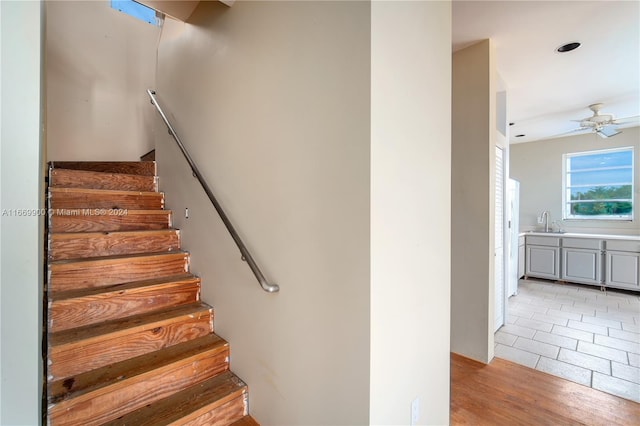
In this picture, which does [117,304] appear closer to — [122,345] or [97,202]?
[122,345]

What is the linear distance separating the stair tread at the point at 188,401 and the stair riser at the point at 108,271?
35.6 inches

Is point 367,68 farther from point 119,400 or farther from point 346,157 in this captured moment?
point 119,400

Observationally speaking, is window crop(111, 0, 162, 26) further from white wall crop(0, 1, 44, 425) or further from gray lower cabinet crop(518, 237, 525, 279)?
gray lower cabinet crop(518, 237, 525, 279)

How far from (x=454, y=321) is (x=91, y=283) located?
9.79 ft

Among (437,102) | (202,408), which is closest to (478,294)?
(437,102)

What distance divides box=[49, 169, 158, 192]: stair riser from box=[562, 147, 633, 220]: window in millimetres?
7204

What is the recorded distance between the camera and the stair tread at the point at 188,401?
1.43 metres

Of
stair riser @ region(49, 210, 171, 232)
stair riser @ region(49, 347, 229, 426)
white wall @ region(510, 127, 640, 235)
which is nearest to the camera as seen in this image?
stair riser @ region(49, 347, 229, 426)

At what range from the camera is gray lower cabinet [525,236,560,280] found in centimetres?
510

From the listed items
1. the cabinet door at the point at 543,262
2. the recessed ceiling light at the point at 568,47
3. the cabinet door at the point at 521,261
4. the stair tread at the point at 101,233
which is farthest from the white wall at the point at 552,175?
the stair tread at the point at 101,233

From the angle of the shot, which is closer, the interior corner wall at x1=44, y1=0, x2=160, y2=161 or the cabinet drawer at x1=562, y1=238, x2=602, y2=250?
the interior corner wall at x1=44, y1=0, x2=160, y2=161

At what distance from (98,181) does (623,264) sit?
7174mm

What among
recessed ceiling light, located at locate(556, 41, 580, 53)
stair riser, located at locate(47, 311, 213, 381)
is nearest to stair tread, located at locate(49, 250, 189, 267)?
stair riser, located at locate(47, 311, 213, 381)

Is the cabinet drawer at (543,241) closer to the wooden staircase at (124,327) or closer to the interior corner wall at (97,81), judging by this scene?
the wooden staircase at (124,327)
